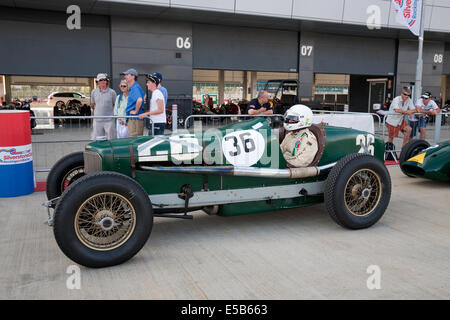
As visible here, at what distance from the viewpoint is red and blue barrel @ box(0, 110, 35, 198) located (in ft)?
19.4

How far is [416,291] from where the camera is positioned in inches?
125

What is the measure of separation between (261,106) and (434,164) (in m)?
3.36

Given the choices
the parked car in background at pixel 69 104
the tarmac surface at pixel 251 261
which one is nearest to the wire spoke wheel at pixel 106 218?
the tarmac surface at pixel 251 261

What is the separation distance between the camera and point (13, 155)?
19.7 feet

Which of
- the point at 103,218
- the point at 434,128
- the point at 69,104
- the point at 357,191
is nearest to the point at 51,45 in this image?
the point at 69,104

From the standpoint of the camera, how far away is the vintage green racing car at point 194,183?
3498 millimetres

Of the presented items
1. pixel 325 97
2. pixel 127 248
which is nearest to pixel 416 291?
pixel 127 248

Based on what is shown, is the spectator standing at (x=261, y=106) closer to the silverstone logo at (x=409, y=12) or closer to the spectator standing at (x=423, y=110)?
the spectator standing at (x=423, y=110)

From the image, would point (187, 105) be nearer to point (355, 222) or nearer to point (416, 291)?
point (355, 222)

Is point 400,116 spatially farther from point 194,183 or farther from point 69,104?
point 69,104

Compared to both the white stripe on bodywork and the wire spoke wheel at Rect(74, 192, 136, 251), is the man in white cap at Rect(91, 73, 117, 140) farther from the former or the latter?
the wire spoke wheel at Rect(74, 192, 136, 251)

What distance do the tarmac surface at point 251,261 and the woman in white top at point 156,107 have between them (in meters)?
2.20

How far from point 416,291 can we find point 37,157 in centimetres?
830

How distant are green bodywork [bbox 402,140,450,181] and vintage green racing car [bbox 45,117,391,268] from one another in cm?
221
